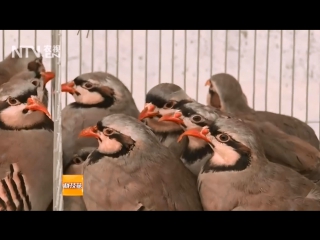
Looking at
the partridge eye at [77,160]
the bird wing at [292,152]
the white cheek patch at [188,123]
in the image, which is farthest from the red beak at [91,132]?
the bird wing at [292,152]

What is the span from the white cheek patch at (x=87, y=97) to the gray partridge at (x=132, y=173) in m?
0.25

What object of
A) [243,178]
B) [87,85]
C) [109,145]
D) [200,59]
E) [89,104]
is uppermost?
[200,59]

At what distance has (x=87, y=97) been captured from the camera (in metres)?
3.05

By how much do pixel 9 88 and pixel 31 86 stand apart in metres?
0.11

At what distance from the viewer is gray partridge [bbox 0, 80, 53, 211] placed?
286cm

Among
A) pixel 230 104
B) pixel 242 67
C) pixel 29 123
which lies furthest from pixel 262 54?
pixel 29 123

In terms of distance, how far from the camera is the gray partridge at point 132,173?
2.62 m

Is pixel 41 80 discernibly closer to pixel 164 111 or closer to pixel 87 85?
pixel 87 85

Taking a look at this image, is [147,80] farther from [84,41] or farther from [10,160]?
[10,160]

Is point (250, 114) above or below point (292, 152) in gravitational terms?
above

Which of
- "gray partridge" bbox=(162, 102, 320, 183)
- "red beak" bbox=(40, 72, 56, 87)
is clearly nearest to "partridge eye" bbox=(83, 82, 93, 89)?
"red beak" bbox=(40, 72, 56, 87)

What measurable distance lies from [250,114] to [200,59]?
391 mm

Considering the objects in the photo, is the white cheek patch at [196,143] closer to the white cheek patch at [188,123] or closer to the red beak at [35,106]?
the white cheek patch at [188,123]

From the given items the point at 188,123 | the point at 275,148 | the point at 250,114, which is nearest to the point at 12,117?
the point at 188,123
